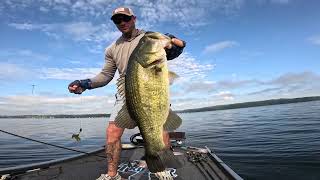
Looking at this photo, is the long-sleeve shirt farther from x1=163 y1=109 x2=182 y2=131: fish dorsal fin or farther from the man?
x1=163 y1=109 x2=182 y2=131: fish dorsal fin

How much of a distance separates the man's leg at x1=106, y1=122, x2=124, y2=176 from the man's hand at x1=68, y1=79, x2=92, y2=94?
1051mm

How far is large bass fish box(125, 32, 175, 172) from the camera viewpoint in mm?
3529

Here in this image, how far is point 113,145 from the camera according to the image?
6.50m

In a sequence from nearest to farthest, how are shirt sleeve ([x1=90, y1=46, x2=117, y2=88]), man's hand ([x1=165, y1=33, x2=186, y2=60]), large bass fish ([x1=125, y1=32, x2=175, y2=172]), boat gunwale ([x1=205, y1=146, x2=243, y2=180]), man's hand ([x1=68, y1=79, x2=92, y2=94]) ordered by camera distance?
large bass fish ([x1=125, y1=32, x2=175, y2=172]) → man's hand ([x1=165, y1=33, x2=186, y2=60]) → man's hand ([x1=68, y1=79, x2=92, y2=94]) → shirt sleeve ([x1=90, y1=46, x2=117, y2=88]) → boat gunwale ([x1=205, y1=146, x2=243, y2=180])

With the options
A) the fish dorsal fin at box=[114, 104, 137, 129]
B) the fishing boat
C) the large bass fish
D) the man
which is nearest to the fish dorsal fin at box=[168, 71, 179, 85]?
the large bass fish

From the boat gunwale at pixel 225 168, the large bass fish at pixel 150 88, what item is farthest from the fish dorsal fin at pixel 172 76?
the boat gunwale at pixel 225 168

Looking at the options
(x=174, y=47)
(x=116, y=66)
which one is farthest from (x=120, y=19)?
(x=174, y=47)

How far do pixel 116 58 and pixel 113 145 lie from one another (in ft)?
5.43

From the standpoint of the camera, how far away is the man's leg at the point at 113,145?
6.41m

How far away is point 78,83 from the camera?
17.8 feet

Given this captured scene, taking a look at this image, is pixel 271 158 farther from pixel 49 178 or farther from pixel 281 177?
pixel 49 178

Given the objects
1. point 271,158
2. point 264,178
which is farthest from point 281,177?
point 271,158

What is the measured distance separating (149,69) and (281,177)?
12.7 metres

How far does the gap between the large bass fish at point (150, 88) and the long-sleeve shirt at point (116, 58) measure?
2.37 m
